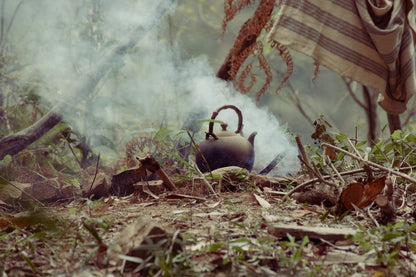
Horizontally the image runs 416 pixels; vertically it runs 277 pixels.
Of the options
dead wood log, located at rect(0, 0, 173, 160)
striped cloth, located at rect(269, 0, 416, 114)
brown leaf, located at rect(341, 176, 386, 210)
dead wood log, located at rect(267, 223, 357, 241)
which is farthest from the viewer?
dead wood log, located at rect(0, 0, 173, 160)

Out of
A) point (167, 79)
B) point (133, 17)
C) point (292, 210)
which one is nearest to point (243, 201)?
point (292, 210)

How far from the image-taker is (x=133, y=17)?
5.25 metres

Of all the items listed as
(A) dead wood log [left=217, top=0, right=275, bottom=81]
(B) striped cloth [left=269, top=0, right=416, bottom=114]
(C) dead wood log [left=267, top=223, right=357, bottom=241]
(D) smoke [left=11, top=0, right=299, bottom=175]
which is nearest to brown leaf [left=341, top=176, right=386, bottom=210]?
(C) dead wood log [left=267, top=223, right=357, bottom=241]

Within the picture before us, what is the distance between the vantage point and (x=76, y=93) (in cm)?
395

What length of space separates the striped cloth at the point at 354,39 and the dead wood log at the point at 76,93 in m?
1.78

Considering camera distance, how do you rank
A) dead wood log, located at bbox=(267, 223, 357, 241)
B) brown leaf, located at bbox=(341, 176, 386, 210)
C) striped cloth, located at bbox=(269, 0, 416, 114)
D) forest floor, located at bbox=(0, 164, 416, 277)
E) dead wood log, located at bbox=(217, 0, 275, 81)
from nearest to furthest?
1. forest floor, located at bbox=(0, 164, 416, 277)
2. dead wood log, located at bbox=(267, 223, 357, 241)
3. brown leaf, located at bbox=(341, 176, 386, 210)
4. striped cloth, located at bbox=(269, 0, 416, 114)
5. dead wood log, located at bbox=(217, 0, 275, 81)

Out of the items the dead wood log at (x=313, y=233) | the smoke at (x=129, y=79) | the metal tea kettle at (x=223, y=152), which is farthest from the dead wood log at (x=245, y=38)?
the dead wood log at (x=313, y=233)

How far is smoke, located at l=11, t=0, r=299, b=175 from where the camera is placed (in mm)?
4312

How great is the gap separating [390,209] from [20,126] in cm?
380

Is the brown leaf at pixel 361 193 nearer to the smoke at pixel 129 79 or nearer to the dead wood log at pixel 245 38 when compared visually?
the smoke at pixel 129 79

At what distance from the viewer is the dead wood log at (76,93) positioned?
3242 mm

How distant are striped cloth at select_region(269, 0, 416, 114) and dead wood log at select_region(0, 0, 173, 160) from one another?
1.78 m

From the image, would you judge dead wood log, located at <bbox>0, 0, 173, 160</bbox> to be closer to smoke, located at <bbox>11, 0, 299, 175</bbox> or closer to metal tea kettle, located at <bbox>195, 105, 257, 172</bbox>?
smoke, located at <bbox>11, 0, 299, 175</bbox>

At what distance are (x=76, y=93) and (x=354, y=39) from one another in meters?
2.62
